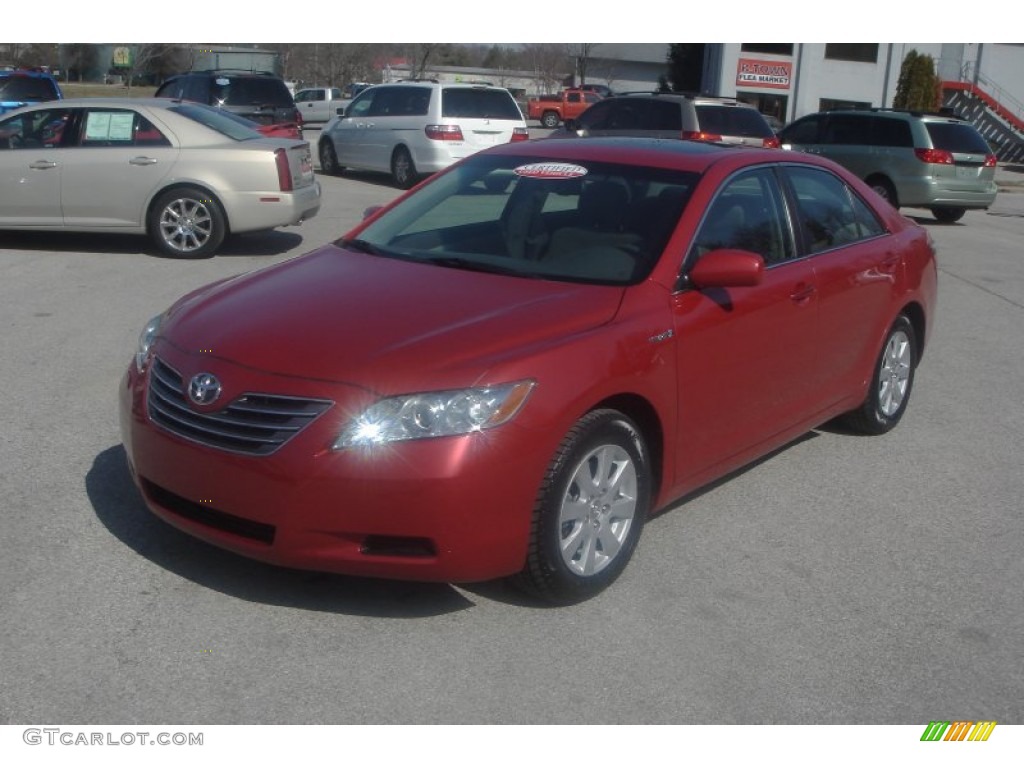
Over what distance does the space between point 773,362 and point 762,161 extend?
996mm

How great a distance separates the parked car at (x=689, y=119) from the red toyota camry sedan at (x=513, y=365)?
12204 millimetres

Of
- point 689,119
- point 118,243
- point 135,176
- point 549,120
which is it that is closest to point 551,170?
point 135,176

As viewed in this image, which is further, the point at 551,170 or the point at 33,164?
the point at 33,164

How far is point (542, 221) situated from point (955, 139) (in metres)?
15.5

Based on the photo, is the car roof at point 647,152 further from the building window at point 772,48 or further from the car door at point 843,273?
the building window at point 772,48

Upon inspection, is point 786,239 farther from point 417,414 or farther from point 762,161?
point 417,414

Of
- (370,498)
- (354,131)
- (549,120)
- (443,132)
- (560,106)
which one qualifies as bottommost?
(549,120)

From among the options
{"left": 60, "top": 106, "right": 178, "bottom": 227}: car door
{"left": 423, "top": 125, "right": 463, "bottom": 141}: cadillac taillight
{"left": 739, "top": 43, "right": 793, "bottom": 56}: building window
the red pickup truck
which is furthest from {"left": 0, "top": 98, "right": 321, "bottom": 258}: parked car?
the red pickup truck

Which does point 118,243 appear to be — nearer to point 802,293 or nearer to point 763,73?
point 802,293

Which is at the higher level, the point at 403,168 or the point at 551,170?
the point at 551,170

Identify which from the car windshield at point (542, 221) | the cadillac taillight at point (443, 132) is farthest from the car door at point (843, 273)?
the cadillac taillight at point (443, 132)

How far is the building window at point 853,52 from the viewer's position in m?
46.3

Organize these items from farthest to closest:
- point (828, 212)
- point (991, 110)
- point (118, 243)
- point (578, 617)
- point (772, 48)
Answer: point (772, 48)
point (991, 110)
point (118, 243)
point (828, 212)
point (578, 617)

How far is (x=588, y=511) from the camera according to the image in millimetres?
4430
